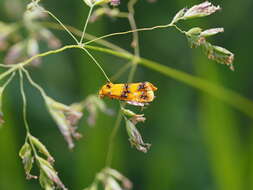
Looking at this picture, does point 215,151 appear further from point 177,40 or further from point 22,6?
point 22,6

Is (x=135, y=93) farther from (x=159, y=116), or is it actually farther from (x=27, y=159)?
(x=159, y=116)

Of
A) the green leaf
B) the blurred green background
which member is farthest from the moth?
the blurred green background

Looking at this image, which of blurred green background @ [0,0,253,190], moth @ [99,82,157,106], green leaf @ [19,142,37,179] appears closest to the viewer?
moth @ [99,82,157,106]

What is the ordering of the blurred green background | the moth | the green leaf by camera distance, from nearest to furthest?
the moth < the green leaf < the blurred green background

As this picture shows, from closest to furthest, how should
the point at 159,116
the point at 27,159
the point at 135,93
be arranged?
the point at 135,93 < the point at 27,159 < the point at 159,116

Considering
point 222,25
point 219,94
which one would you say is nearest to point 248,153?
point 219,94

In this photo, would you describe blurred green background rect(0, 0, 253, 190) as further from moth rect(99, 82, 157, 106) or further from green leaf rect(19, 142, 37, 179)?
moth rect(99, 82, 157, 106)

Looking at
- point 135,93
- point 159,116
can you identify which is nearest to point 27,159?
point 135,93
